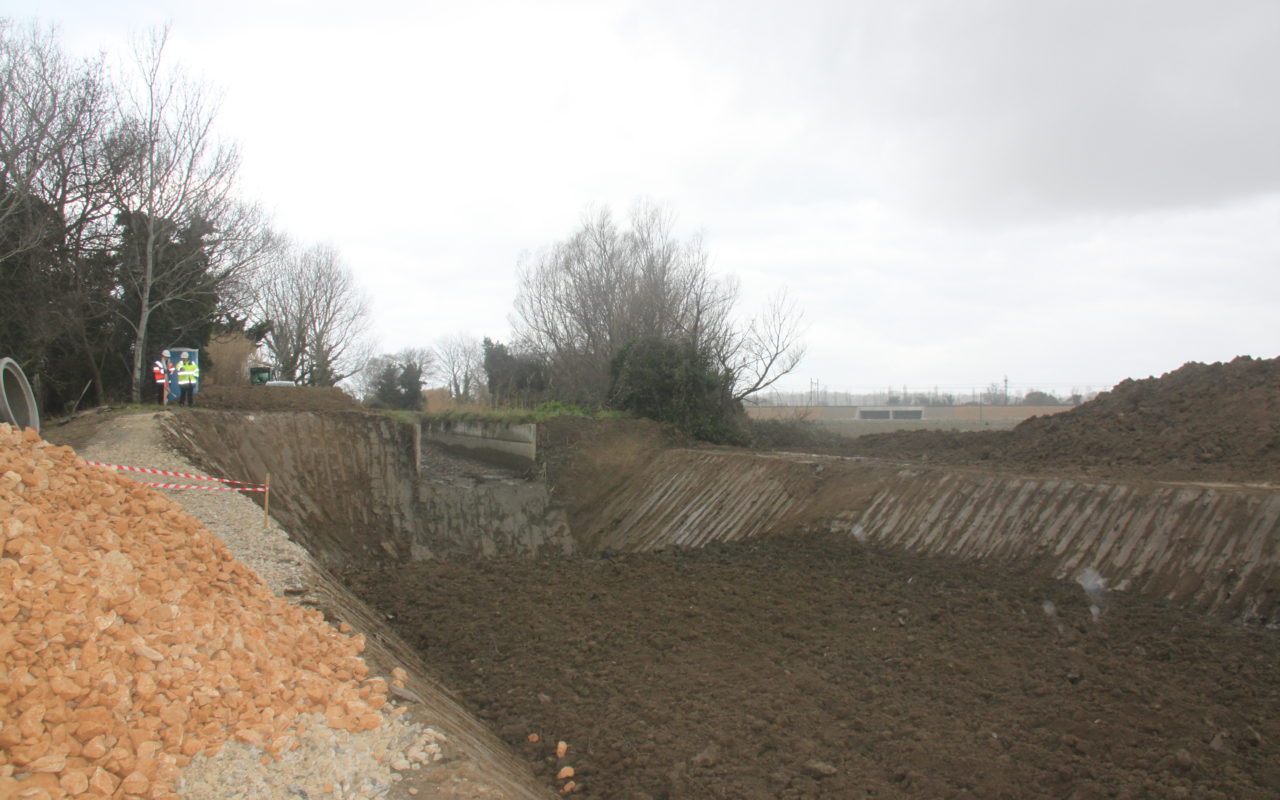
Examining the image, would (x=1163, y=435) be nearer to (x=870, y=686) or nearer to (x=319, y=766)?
(x=870, y=686)

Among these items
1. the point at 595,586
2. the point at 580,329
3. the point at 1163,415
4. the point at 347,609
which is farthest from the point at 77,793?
the point at 580,329

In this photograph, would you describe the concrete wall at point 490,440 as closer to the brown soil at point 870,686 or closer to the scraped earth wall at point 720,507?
the scraped earth wall at point 720,507

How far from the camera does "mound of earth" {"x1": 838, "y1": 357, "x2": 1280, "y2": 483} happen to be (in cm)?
1131

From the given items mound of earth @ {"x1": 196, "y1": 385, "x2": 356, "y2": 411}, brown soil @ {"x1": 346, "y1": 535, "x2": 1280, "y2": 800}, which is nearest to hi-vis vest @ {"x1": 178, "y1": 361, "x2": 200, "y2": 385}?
mound of earth @ {"x1": 196, "y1": 385, "x2": 356, "y2": 411}

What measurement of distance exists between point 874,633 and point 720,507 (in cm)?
707

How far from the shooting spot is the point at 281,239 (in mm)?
A: 37031

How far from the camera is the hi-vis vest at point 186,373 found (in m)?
17.8

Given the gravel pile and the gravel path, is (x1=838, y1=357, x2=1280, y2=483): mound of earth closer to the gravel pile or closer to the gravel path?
the gravel path

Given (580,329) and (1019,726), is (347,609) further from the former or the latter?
(580,329)

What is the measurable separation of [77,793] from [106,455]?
31.4ft

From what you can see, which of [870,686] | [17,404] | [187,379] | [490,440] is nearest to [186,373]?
[187,379]

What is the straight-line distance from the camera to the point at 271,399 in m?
19.7

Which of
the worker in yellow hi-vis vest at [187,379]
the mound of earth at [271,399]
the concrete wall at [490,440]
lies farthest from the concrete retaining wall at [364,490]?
the worker in yellow hi-vis vest at [187,379]

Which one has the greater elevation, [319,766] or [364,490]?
[364,490]
